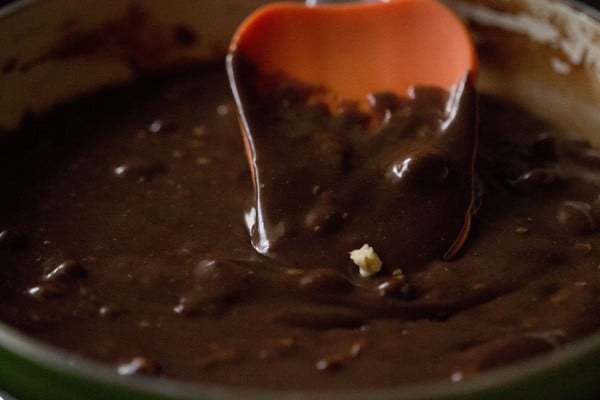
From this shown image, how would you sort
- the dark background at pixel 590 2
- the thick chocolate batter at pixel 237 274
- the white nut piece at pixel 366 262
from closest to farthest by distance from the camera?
1. the thick chocolate batter at pixel 237 274
2. the white nut piece at pixel 366 262
3. the dark background at pixel 590 2

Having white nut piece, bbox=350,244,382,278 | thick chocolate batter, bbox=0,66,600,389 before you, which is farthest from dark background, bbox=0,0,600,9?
white nut piece, bbox=350,244,382,278

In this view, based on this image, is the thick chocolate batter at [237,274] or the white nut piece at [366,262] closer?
the thick chocolate batter at [237,274]

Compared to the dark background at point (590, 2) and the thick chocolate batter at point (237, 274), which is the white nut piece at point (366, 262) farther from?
the dark background at point (590, 2)

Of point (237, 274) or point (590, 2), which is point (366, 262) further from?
point (590, 2)

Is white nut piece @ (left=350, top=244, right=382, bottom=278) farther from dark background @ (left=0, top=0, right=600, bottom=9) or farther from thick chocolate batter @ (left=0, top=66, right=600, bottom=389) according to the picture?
dark background @ (left=0, top=0, right=600, bottom=9)

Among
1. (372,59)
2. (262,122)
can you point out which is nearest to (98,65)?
(262,122)

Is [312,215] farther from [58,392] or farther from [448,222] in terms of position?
[58,392]

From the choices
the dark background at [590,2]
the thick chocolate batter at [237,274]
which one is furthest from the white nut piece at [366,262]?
the dark background at [590,2]

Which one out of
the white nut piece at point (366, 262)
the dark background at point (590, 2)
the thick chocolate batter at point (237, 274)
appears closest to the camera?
the thick chocolate batter at point (237, 274)
